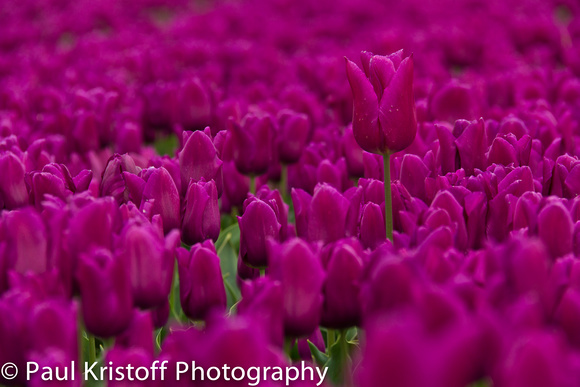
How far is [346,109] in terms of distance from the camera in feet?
13.7

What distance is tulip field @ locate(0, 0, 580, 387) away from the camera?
1.17 meters

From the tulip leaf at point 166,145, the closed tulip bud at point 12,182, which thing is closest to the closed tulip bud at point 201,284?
the closed tulip bud at point 12,182

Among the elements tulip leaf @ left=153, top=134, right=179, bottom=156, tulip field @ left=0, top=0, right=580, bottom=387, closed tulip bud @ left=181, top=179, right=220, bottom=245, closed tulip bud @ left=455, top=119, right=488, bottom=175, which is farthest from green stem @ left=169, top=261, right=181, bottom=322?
tulip leaf @ left=153, top=134, right=179, bottom=156

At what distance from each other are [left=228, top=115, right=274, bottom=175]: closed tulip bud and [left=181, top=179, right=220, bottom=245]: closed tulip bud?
1.97ft

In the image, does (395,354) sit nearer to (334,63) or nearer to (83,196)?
(83,196)

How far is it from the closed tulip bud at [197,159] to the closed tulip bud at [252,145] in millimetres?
376

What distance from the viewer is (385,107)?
207cm

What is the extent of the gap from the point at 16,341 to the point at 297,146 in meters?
1.84

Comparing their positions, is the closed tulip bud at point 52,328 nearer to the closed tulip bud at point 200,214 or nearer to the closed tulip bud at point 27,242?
the closed tulip bud at point 27,242

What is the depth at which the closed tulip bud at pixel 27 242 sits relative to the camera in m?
1.72

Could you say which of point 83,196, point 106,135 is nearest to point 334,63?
point 106,135

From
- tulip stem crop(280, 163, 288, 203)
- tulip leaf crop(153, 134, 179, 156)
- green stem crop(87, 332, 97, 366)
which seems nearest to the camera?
green stem crop(87, 332, 97, 366)

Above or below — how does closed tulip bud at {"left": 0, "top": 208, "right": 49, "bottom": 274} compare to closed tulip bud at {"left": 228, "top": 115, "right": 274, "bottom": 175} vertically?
above

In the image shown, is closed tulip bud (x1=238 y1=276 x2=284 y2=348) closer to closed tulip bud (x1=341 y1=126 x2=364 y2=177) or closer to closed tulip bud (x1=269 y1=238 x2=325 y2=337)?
closed tulip bud (x1=269 y1=238 x2=325 y2=337)
